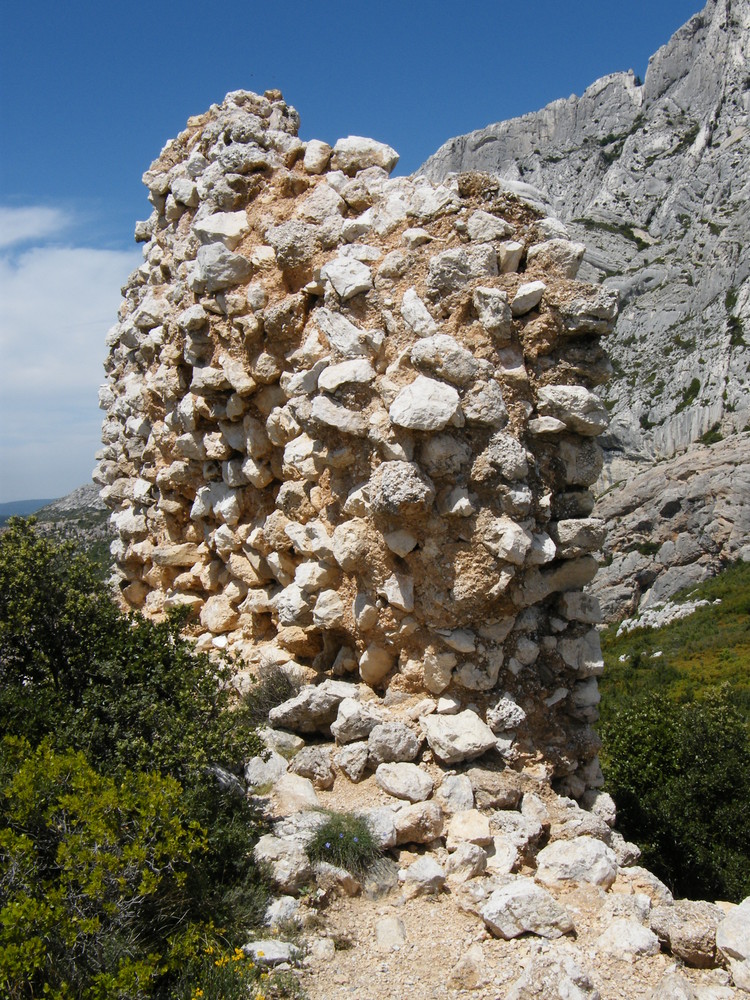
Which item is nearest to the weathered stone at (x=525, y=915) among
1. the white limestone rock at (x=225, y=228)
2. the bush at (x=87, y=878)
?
the bush at (x=87, y=878)

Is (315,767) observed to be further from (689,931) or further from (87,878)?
(689,931)

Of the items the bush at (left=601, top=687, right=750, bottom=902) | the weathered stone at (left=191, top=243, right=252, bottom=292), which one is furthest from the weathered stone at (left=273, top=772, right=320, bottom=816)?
the bush at (left=601, top=687, right=750, bottom=902)

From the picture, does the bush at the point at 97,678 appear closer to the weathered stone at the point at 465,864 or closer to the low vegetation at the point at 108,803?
the low vegetation at the point at 108,803

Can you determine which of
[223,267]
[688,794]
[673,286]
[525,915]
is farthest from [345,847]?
[673,286]

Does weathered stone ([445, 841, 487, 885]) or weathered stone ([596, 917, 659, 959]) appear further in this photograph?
weathered stone ([445, 841, 487, 885])

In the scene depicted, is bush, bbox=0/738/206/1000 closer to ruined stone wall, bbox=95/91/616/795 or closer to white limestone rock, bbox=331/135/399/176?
ruined stone wall, bbox=95/91/616/795

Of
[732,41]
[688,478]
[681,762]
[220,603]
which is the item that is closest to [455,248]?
[220,603]

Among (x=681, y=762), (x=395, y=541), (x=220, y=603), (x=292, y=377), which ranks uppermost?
(x=292, y=377)

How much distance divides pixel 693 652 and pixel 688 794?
1108 inches

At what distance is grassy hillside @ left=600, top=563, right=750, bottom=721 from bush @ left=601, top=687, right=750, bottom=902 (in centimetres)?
669

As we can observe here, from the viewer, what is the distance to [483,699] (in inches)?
234

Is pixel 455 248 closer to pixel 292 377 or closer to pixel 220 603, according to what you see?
pixel 292 377

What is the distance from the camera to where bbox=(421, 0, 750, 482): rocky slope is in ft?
192

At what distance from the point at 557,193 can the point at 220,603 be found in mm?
92114
